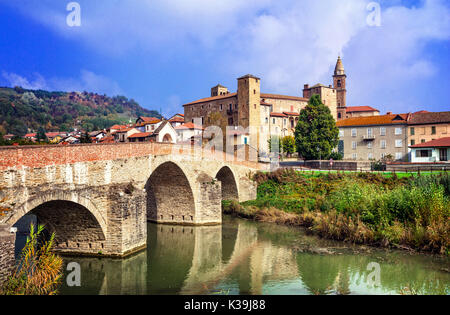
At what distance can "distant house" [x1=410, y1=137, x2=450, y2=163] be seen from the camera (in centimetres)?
3368

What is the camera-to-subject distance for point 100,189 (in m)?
14.9

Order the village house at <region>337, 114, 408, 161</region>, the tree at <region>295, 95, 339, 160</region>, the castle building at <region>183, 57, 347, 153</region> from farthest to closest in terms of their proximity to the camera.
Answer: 1. the castle building at <region>183, 57, 347, 153</region>
2. the village house at <region>337, 114, 408, 161</region>
3. the tree at <region>295, 95, 339, 160</region>

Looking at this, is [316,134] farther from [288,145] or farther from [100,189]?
[100,189]

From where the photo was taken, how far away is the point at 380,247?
17.7m

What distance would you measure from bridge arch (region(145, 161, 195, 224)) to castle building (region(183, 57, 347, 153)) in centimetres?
3152

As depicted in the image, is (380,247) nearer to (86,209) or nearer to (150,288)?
(150,288)

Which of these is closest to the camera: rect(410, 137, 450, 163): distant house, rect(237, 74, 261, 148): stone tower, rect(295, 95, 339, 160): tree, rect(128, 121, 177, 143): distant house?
rect(410, 137, 450, 163): distant house

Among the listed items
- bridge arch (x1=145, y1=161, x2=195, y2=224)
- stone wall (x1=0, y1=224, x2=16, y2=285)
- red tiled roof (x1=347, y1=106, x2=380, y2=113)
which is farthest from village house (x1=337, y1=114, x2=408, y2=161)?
stone wall (x1=0, y1=224, x2=16, y2=285)

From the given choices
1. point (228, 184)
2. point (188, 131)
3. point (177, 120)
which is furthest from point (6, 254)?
point (177, 120)

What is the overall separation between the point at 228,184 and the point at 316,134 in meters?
14.3

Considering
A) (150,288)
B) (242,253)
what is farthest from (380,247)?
(150,288)

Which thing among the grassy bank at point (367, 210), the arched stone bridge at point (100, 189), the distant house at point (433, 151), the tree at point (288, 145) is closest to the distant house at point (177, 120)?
the tree at point (288, 145)

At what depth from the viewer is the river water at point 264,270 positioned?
13000 mm

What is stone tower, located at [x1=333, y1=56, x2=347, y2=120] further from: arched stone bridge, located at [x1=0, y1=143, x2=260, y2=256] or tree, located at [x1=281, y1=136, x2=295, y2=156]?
arched stone bridge, located at [x1=0, y1=143, x2=260, y2=256]
